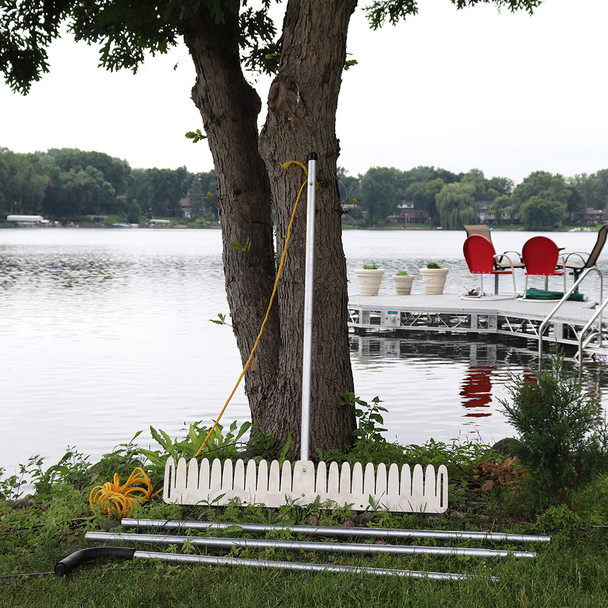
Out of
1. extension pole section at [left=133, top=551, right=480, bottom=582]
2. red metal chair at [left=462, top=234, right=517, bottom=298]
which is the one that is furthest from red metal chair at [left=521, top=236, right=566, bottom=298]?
extension pole section at [left=133, top=551, right=480, bottom=582]

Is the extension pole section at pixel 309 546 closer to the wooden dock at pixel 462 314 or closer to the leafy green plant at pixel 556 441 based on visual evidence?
the leafy green plant at pixel 556 441

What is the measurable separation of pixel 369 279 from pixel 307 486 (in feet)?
41.2

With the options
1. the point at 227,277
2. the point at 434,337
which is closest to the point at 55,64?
the point at 227,277

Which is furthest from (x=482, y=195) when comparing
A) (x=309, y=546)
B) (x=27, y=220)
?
(x=309, y=546)

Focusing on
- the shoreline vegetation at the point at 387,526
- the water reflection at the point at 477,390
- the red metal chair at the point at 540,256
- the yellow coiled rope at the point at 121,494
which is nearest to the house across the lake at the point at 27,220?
the red metal chair at the point at 540,256

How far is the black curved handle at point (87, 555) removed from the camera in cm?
337

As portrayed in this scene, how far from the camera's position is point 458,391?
916cm

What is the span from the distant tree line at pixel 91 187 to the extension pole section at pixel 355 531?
335 feet

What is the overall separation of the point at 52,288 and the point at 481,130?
9822 centimetres

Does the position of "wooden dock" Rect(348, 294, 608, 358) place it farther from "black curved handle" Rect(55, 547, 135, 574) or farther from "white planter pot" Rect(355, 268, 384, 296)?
"black curved handle" Rect(55, 547, 135, 574)

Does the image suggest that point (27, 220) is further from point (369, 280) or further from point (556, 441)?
point (556, 441)

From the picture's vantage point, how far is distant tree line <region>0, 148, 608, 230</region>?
9156 centimetres

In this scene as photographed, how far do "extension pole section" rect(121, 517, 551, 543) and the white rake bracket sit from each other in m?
0.30

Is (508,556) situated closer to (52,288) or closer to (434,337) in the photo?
(434,337)
